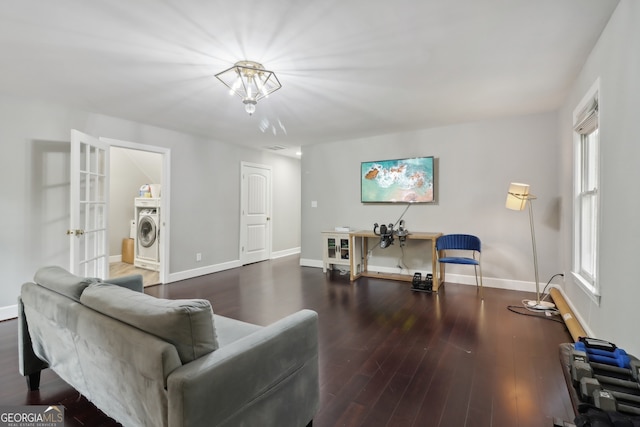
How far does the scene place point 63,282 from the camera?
1589 millimetres

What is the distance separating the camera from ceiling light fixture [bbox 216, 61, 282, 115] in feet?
8.38

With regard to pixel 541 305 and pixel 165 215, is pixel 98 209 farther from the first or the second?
pixel 541 305

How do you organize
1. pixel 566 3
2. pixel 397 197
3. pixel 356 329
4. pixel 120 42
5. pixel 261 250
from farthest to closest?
pixel 261 250
pixel 397 197
pixel 356 329
pixel 120 42
pixel 566 3

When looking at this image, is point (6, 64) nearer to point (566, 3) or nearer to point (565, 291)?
point (566, 3)

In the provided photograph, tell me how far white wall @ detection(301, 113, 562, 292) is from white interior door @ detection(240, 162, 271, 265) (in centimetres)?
203

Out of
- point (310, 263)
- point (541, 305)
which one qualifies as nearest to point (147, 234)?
point (310, 263)

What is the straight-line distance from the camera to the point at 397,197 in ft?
15.8

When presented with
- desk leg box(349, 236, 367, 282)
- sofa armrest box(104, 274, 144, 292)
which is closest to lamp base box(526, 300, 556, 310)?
desk leg box(349, 236, 367, 282)

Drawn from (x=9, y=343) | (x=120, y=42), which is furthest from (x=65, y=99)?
(x=9, y=343)

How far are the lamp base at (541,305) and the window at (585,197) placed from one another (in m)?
0.55

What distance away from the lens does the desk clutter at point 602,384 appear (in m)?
0.96

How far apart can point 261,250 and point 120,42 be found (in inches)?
182

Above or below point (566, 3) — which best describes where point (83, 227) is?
below

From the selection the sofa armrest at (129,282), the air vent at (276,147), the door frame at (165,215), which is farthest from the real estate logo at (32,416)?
the air vent at (276,147)
